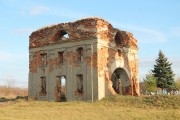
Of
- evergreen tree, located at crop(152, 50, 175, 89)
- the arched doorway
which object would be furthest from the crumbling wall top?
evergreen tree, located at crop(152, 50, 175, 89)

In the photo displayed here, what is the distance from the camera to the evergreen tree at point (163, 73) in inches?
1403


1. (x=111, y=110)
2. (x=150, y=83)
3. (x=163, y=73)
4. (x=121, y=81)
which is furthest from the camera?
(x=163, y=73)

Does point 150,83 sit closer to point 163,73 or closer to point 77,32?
point 163,73

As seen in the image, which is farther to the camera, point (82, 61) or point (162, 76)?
point (162, 76)

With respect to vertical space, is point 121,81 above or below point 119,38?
below

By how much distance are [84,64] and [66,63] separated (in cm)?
182

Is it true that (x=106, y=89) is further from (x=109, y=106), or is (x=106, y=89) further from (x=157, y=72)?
(x=157, y=72)

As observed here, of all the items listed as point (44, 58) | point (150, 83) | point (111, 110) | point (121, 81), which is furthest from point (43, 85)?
point (150, 83)

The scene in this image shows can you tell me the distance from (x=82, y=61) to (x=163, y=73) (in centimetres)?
1740

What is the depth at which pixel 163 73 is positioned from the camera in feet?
119

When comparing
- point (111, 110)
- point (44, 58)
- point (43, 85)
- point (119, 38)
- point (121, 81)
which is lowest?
point (111, 110)

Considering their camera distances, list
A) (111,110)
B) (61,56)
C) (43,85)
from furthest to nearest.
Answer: (43,85) → (61,56) → (111,110)

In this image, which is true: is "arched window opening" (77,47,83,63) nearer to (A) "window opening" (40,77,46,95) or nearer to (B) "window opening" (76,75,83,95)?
(B) "window opening" (76,75,83,95)

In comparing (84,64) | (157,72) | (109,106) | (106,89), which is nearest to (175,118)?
(109,106)
